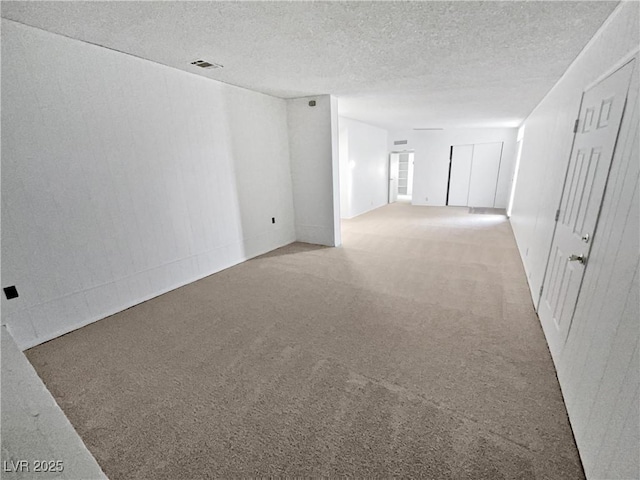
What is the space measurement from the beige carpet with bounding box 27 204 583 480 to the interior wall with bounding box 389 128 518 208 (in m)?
6.01

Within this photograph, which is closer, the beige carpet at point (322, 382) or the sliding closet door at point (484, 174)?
the beige carpet at point (322, 382)

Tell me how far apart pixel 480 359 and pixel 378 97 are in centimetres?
394

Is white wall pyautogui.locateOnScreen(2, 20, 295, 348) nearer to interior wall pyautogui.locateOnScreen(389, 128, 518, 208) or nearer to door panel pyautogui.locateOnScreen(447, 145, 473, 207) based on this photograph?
interior wall pyautogui.locateOnScreen(389, 128, 518, 208)

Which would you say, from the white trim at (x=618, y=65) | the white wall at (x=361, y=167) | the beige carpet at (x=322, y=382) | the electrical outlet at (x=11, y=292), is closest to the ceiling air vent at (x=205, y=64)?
the beige carpet at (x=322, y=382)

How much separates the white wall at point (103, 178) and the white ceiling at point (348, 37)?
266mm

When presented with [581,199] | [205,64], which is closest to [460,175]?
[581,199]

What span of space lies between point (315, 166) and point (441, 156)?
227 inches

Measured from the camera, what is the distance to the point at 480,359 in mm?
2148

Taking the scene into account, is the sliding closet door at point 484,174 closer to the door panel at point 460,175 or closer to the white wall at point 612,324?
the door panel at point 460,175

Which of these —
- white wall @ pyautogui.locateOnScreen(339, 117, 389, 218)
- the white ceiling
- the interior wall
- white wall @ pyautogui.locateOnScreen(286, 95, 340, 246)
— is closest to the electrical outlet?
the white ceiling

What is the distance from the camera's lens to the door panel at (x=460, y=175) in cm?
870

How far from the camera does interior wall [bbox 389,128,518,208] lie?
8.25 metres

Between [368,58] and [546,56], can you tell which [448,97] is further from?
[368,58]

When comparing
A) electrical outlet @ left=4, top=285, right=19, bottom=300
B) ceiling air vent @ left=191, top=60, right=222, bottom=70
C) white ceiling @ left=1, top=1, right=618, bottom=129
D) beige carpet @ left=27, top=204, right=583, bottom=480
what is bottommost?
beige carpet @ left=27, top=204, right=583, bottom=480
